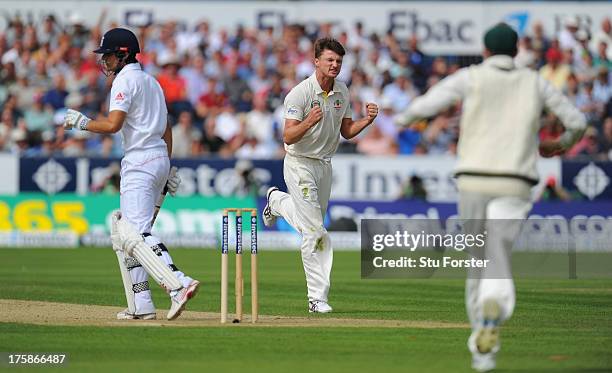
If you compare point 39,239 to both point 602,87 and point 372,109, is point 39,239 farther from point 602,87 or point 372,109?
point 372,109

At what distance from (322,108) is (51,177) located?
13.9 meters

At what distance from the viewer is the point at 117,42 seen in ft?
38.1

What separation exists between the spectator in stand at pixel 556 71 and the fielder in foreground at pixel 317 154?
15.9 m

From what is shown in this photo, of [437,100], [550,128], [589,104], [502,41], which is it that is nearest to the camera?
[437,100]

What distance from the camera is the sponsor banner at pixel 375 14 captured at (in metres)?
29.9

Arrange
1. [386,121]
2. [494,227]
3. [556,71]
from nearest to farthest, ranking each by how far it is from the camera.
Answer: [494,227] → [386,121] → [556,71]

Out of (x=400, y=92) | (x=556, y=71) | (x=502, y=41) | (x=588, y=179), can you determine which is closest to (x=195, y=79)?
(x=400, y=92)

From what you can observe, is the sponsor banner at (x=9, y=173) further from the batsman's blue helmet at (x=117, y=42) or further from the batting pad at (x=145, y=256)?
the batting pad at (x=145, y=256)

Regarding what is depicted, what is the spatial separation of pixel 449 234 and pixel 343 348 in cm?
1282

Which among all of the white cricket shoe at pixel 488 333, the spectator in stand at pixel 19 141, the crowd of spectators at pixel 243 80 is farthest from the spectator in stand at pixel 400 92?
the white cricket shoe at pixel 488 333

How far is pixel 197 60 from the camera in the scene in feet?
94.5

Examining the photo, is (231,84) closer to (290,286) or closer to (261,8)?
(261,8)

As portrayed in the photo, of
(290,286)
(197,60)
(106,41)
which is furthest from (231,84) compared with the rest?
(106,41)

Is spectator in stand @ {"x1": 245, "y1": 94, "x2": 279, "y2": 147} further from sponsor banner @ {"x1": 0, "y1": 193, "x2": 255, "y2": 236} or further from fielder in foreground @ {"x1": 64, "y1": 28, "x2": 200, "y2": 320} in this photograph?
fielder in foreground @ {"x1": 64, "y1": 28, "x2": 200, "y2": 320}
